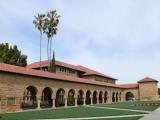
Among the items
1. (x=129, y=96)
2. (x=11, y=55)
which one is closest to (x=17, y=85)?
(x=11, y=55)

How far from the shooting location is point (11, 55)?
2344 inches

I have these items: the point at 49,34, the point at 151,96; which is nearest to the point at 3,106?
the point at 49,34

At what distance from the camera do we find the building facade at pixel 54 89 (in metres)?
27.4

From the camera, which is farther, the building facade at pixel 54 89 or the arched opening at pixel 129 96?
the arched opening at pixel 129 96

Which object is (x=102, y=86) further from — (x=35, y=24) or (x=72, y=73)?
(x=35, y=24)

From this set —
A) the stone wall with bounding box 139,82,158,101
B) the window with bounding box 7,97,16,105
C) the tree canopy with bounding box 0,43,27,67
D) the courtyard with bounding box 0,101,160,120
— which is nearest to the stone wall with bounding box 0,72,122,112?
the window with bounding box 7,97,16,105

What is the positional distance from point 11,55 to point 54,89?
90.3 ft

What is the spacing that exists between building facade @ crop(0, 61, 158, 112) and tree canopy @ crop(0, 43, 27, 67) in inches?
201

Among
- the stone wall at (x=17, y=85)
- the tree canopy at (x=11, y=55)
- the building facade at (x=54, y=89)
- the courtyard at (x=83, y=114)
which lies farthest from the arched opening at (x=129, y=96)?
the courtyard at (x=83, y=114)

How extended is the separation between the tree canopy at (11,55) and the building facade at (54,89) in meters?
5.10

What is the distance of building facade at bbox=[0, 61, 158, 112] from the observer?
27391 mm

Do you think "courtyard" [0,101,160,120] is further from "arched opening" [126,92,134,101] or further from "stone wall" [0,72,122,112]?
"arched opening" [126,92,134,101]

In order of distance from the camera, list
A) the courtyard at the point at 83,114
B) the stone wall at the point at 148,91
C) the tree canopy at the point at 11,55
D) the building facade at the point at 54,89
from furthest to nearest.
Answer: the stone wall at the point at 148,91
the tree canopy at the point at 11,55
the building facade at the point at 54,89
the courtyard at the point at 83,114

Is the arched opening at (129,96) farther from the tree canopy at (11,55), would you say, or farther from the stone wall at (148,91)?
the tree canopy at (11,55)
